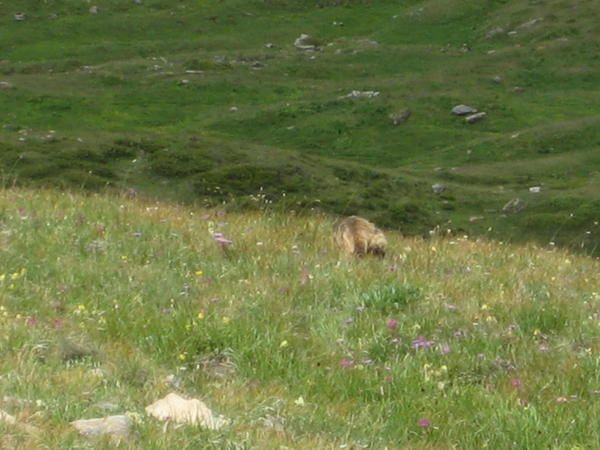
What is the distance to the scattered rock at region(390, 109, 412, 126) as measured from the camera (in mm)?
61906

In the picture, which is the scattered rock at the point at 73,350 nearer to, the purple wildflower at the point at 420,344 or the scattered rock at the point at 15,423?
the scattered rock at the point at 15,423

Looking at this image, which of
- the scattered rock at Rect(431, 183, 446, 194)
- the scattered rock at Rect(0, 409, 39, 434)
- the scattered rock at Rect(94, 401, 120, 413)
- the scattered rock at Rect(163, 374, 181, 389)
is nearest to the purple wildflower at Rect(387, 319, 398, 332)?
the scattered rock at Rect(163, 374, 181, 389)

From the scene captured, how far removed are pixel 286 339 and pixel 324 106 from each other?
2199 inches

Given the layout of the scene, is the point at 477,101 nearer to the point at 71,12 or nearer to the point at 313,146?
the point at 313,146

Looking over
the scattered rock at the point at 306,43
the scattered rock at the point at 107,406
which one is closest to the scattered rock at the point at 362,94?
the scattered rock at the point at 306,43

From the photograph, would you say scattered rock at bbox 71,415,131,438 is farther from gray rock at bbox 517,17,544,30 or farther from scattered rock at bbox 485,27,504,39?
gray rock at bbox 517,17,544,30

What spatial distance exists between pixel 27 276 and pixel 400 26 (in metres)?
76.0

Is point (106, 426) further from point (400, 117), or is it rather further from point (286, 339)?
point (400, 117)

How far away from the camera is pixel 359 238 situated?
12.3 meters

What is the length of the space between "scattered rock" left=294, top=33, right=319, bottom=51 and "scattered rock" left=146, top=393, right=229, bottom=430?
72.8 metres

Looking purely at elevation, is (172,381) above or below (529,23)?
above

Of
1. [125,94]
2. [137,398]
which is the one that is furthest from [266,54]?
[137,398]

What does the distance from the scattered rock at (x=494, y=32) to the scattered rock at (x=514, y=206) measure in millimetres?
36962

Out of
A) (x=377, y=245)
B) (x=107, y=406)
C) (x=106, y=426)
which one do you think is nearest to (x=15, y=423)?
(x=106, y=426)
